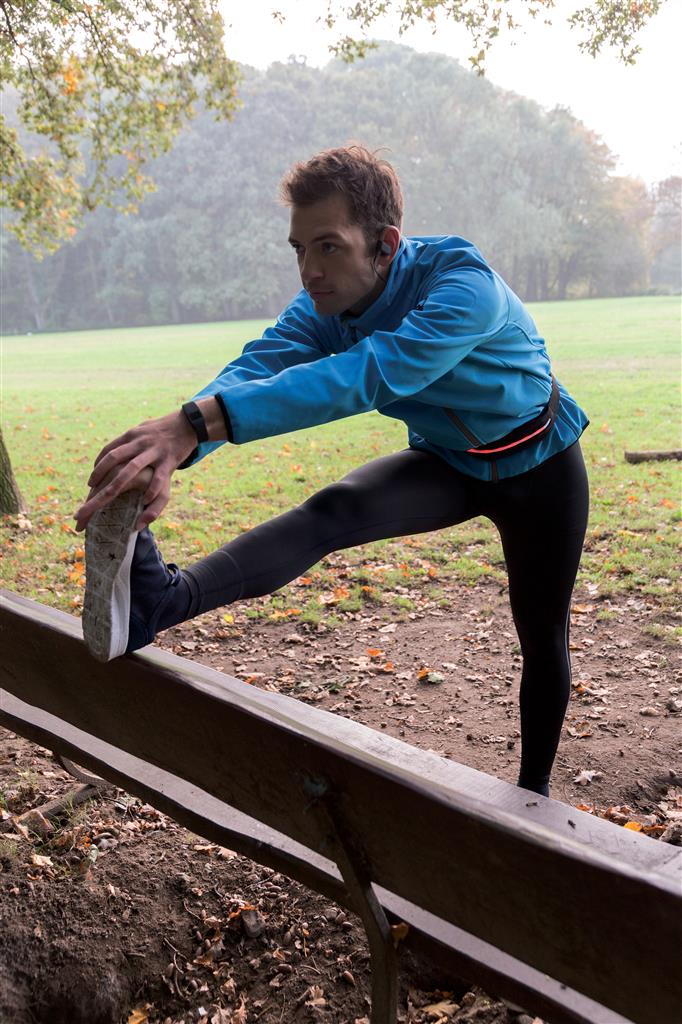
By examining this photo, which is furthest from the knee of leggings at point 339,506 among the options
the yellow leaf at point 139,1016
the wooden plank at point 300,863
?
the yellow leaf at point 139,1016

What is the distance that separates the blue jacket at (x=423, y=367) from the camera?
6.68 ft

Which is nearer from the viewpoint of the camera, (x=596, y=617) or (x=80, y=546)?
(x=596, y=617)

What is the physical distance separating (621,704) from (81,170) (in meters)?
9.31

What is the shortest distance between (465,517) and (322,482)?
23.3 feet

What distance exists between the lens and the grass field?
664cm

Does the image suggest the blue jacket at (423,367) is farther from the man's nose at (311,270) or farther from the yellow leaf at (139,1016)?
the yellow leaf at (139,1016)

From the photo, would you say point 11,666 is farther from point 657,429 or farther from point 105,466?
point 657,429

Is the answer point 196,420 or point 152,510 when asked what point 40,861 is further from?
point 196,420

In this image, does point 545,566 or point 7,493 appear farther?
point 7,493

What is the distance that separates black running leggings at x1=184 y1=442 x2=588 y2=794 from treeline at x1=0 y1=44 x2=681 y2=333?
53891 mm

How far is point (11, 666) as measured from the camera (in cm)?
248

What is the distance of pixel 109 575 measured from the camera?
211cm

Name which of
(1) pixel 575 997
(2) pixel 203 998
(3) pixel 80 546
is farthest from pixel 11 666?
(3) pixel 80 546

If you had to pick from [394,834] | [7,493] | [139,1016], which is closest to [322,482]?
[7,493]
